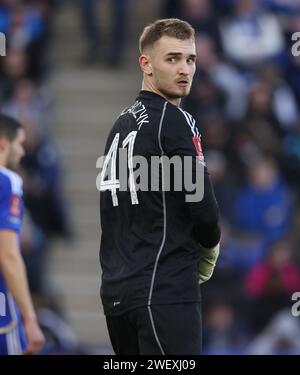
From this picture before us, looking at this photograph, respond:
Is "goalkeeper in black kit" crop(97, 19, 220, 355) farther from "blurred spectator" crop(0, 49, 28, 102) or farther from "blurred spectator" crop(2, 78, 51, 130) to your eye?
"blurred spectator" crop(0, 49, 28, 102)

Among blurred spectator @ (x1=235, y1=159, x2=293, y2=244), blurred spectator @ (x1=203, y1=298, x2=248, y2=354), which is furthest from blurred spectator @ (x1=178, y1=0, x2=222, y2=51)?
blurred spectator @ (x1=203, y1=298, x2=248, y2=354)

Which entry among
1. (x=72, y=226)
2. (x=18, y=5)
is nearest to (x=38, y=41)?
(x=18, y=5)

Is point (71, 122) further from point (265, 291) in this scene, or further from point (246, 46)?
point (265, 291)

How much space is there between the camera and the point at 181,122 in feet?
18.3

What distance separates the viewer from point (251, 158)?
11797mm

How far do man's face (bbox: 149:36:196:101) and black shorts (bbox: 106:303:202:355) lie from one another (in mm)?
971

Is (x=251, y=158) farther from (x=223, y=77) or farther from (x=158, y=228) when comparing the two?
(x=158, y=228)

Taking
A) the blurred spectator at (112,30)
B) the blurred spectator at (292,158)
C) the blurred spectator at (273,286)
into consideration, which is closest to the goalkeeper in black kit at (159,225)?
the blurred spectator at (273,286)

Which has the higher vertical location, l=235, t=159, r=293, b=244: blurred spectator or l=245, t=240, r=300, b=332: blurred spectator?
l=235, t=159, r=293, b=244: blurred spectator

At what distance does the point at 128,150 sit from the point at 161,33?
56 cm

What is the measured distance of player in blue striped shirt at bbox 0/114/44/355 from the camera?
258 inches

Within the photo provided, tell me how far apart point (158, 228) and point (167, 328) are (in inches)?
17.4

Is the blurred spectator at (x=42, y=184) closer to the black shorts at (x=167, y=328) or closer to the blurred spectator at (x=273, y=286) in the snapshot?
the blurred spectator at (x=273, y=286)

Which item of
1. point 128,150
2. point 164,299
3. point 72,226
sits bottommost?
point 72,226
